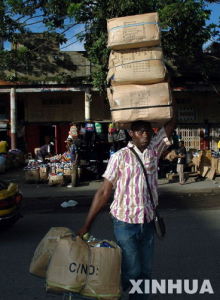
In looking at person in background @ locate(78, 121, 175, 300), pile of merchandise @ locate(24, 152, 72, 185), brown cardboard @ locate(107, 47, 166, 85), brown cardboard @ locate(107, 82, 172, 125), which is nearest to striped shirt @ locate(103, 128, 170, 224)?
person in background @ locate(78, 121, 175, 300)

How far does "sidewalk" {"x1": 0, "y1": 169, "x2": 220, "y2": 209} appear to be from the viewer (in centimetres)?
1061

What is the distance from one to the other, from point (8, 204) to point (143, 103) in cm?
363

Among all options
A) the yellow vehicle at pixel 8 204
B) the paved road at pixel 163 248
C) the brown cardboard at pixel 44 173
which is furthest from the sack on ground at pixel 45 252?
the brown cardboard at pixel 44 173

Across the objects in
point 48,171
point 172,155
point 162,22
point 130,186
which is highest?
point 162,22

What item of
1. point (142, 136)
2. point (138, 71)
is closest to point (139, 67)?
point (138, 71)

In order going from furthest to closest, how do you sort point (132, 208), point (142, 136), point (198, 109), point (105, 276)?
point (198, 109) < point (142, 136) < point (132, 208) < point (105, 276)

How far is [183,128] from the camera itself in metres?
18.3

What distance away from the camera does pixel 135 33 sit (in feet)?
13.0

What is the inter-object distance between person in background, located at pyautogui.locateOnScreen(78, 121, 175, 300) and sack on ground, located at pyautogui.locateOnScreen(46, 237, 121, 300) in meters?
0.18

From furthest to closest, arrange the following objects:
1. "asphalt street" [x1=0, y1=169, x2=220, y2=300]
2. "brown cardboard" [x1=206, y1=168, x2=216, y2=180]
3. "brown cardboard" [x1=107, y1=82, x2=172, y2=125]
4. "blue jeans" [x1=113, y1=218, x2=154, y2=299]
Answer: "brown cardboard" [x1=206, y1=168, x2=216, y2=180] → "asphalt street" [x1=0, y1=169, x2=220, y2=300] → "brown cardboard" [x1=107, y1=82, x2=172, y2=125] → "blue jeans" [x1=113, y1=218, x2=154, y2=299]

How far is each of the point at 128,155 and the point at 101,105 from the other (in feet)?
55.2

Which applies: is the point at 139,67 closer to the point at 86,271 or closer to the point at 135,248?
the point at 135,248

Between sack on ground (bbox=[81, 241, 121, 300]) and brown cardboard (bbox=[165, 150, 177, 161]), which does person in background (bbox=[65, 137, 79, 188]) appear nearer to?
brown cardboard (bbox=[165, 150, 177, 161])

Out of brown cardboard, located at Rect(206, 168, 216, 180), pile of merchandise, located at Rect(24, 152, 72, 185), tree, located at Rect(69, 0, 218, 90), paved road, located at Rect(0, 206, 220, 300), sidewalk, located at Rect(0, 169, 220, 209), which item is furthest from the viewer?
brown cardboard, located at Rect(206, 168, 216, 180)
